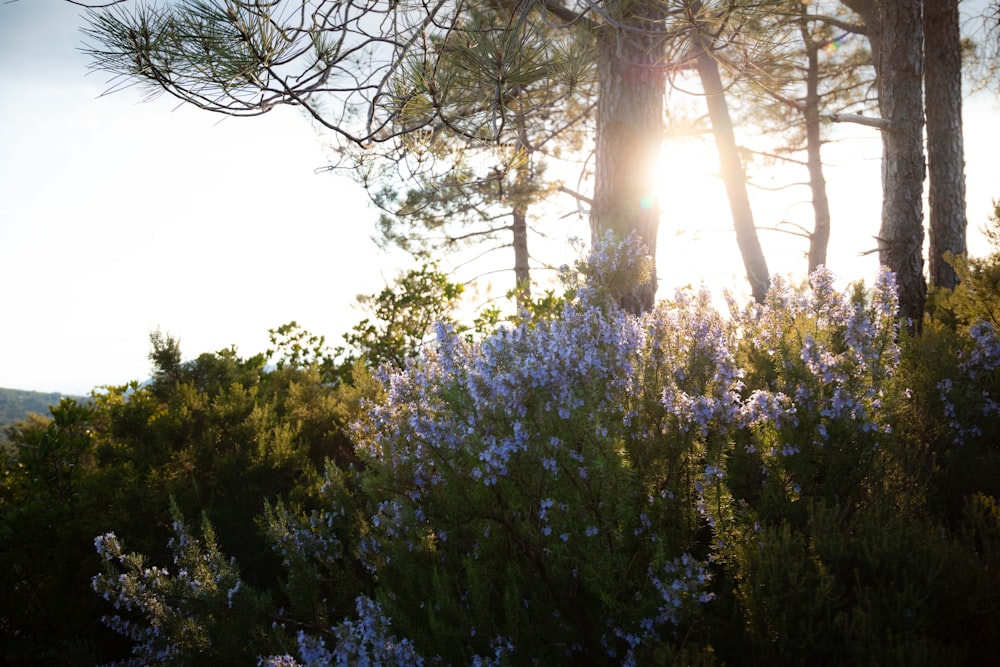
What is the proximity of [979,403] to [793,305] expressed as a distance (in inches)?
41.8

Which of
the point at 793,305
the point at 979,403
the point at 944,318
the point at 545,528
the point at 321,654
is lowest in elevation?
the point at 321,654

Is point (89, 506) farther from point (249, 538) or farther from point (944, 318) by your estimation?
point (944, 318)

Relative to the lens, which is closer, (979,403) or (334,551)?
(334,551)

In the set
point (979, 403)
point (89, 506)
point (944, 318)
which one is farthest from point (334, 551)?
point (944, 318)

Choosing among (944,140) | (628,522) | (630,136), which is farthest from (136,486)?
(944,140)

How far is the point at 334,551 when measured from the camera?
10.7ft

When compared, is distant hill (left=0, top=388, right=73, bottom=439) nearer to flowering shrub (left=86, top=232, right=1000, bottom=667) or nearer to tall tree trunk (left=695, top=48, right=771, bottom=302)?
tall tree trunk (left=695, top=48, right=771, bottom=302)

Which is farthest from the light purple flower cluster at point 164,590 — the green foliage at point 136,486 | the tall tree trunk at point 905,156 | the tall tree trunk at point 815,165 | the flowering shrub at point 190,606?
the tall tree trunk at point 815,165

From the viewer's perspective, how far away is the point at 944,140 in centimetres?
783

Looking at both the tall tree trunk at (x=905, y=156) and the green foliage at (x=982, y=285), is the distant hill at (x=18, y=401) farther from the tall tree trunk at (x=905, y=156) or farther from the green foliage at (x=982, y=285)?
the green foliage at (x=982, y=285)

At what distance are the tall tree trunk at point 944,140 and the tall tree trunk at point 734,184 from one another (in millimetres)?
2675

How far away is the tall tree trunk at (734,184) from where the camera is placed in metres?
10.4

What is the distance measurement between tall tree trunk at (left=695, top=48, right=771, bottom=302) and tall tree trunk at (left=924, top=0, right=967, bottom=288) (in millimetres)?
2675

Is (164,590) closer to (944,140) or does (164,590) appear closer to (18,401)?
(944,140)
